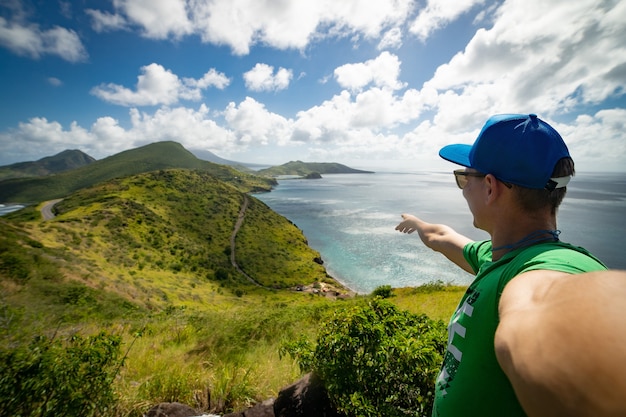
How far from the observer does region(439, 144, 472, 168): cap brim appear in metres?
2.13

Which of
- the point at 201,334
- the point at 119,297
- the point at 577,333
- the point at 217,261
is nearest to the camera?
the point at 577,333

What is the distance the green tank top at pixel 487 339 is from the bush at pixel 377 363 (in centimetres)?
174

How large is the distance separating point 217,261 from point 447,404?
6706cm

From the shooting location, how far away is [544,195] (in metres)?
1.51

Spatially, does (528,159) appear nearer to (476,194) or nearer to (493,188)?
(493,188)

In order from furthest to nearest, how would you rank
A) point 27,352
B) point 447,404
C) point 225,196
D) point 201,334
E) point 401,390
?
point 225,196
point 201,334
point 401,390
point 27,352
point 447,404

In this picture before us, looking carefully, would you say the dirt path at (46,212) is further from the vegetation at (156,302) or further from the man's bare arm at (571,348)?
the man's bare arm at (571,348)

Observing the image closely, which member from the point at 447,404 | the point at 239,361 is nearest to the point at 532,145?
the point at 447,404

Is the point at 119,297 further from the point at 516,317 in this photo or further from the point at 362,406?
the point at 516,317

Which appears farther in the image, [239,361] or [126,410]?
[239,361]

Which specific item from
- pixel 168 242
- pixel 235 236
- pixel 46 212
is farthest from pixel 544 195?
pixel 46 212

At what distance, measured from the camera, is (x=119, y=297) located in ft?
83.5

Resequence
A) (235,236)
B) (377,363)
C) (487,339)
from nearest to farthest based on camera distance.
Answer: (487,339) → (377,363) → (235,236)

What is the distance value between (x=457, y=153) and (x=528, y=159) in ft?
2.40
